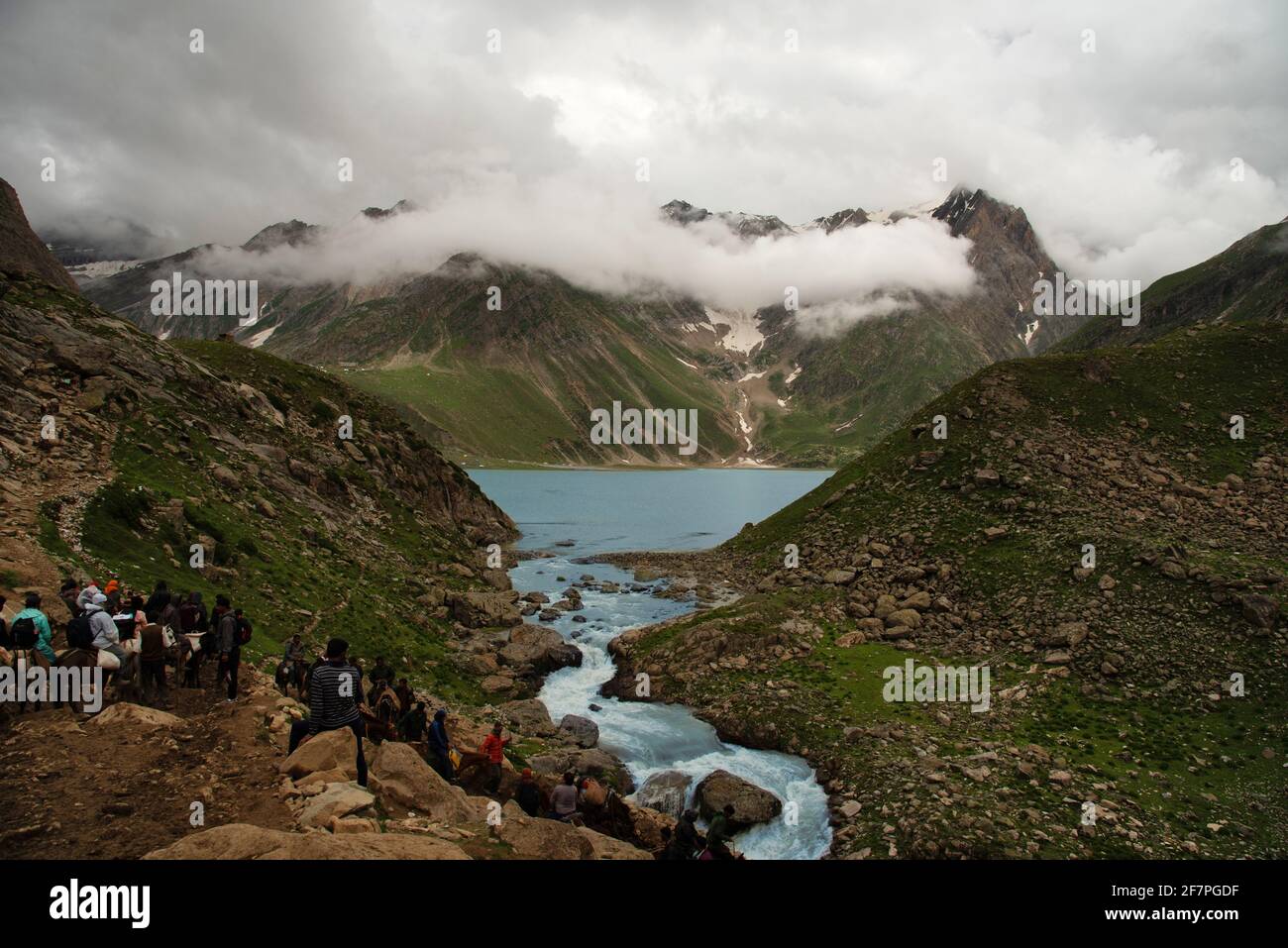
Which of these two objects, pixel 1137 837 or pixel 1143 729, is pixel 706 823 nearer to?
pixel 1137 837

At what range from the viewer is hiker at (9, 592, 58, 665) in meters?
18.0

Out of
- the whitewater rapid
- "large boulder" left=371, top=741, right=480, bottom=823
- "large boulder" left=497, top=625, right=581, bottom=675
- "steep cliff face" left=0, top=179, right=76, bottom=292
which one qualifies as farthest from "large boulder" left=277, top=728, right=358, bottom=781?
"steep cliff face" left=0, top=179, right=76, bottom=292

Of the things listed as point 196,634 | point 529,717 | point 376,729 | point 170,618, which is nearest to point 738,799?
point 529,717

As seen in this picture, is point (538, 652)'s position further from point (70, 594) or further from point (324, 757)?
point (324, 757)

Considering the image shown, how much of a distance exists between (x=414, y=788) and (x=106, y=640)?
9.93 meters

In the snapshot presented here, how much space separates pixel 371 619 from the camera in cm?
4056

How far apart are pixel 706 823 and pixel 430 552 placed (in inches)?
1538

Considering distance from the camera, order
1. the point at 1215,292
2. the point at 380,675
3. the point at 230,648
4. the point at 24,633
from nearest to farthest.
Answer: the point at 24,633 < the point at 230,648 < the point at 380,675 < the point at 1215,292

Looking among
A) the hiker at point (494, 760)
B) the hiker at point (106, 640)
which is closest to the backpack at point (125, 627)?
the hiker at point (106, 640)

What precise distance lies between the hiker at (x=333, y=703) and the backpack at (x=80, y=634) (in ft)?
21.5

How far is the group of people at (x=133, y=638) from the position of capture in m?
18.6

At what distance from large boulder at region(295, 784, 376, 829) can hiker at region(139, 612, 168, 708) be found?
8.44 meters

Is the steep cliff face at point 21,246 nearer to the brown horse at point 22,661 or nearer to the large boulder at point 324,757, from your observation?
the brown horse at point 22,661

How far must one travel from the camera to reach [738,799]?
1112 inches
